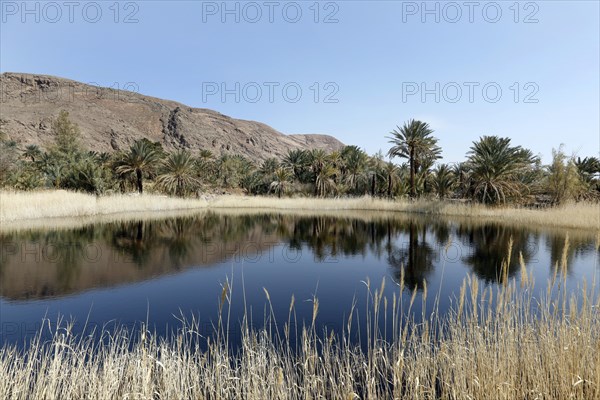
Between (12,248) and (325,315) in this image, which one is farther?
(12,248)

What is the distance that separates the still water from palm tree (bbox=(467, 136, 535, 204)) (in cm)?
712

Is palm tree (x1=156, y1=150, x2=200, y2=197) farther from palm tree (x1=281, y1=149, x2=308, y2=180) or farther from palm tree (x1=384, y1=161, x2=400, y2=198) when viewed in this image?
palm tree (x1=384, y1=161, x2=400, y2=198)

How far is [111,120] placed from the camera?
98.3 metres

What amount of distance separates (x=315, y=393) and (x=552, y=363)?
268cm

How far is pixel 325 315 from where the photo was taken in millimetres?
6527

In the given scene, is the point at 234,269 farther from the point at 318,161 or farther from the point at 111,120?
the point at 111,120

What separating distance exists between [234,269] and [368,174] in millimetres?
32208

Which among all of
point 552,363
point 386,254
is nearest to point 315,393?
point 552,363

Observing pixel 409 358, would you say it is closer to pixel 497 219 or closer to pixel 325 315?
pixel 325 315

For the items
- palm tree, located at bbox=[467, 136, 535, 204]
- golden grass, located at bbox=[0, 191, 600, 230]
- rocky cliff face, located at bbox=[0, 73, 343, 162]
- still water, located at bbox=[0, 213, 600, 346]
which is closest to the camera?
still water, located at bbox=[0, 213, 600, 346]

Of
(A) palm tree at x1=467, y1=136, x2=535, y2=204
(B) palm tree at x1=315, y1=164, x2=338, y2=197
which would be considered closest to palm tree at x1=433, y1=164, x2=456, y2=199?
(A) palm tree at x1=467, y1=136, x2=535, y2=204

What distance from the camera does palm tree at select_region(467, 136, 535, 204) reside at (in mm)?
24672

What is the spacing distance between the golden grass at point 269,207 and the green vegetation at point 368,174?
7.81 feet

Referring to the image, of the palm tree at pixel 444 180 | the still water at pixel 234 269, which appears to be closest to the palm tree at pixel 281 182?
the palm tree at pixel 444 180
